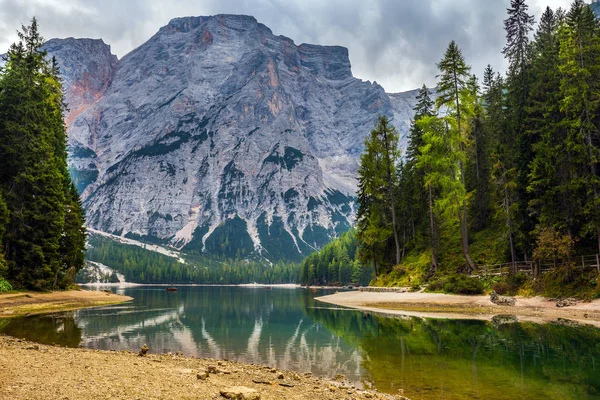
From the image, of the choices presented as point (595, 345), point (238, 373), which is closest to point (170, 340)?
point (238, 373)

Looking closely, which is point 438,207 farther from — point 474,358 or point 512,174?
point 474,358

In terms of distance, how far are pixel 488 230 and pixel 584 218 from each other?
55.6 feet

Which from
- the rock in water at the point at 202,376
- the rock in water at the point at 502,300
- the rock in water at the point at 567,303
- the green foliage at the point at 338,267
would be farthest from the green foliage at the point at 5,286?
the green foliage at the point at 338,267

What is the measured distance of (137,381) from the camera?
10.1 m

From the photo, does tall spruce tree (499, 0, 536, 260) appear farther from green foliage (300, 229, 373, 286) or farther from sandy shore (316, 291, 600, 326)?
green foliage (300, 229, 373, 286)

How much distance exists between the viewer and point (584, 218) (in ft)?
Result: 103

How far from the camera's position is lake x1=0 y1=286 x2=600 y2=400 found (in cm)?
1275

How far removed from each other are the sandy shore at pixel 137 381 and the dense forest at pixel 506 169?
26.3 meters

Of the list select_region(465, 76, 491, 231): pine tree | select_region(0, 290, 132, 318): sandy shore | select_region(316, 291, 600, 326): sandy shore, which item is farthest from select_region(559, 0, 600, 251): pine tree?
select_region(0, 290, 132, 318): sandy shore

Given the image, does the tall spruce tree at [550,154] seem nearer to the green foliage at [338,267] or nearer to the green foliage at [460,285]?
the green foliage at [460,285]

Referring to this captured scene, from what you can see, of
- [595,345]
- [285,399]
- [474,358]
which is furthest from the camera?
[595,345]

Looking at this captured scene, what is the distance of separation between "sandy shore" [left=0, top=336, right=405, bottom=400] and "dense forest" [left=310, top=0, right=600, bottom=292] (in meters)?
26.3

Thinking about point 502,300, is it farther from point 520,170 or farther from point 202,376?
point 202,376

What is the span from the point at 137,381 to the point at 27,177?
41636 mm
